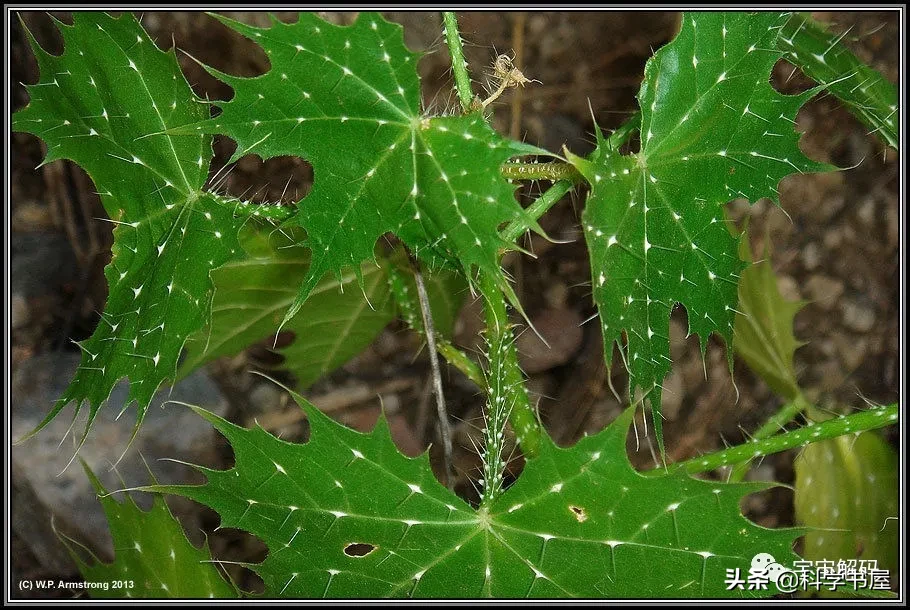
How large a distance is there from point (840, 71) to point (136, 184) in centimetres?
87

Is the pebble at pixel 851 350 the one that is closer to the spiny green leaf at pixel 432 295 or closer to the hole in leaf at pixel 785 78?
the hole in leaf at pixel 785 78

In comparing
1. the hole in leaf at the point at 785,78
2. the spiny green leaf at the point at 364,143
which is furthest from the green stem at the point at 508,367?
the hole in leaf at the point at 785,78

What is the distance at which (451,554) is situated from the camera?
77 cm

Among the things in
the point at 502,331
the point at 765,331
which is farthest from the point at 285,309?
the point at 765,331

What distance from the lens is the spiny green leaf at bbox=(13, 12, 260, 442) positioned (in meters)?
0.77

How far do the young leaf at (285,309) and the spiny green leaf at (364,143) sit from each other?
0.88 ft

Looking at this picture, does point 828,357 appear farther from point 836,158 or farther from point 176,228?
point 176,228

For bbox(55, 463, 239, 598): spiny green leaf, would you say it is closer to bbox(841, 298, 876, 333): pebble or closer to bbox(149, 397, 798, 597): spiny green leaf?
bbox(149, 397, 798, 597): spiny green leaf

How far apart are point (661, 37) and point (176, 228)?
4.24ft

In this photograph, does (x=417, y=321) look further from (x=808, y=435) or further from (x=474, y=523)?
(x=808, y=435)

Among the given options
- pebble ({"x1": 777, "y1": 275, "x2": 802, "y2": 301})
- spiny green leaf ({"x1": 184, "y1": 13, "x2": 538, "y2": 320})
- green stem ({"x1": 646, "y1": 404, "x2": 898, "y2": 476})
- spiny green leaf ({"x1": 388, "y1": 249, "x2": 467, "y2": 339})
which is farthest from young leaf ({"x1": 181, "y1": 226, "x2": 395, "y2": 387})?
pebble ({"x1": 777, "y1": 275, "x2": 802, "y2": 301})

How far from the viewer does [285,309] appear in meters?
1.14

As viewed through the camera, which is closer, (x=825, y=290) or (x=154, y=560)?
(x=154, y=560)

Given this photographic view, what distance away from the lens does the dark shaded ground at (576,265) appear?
56.6 inches
